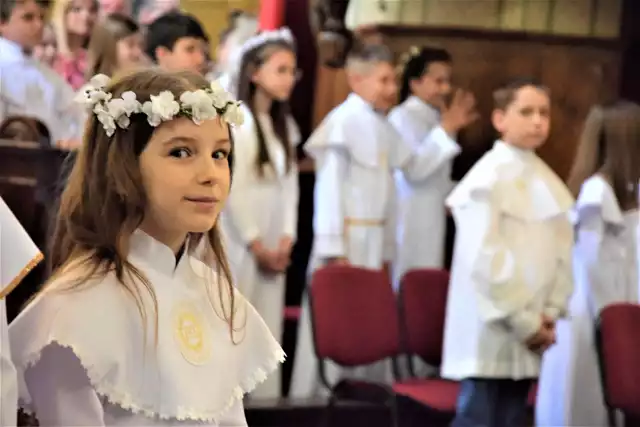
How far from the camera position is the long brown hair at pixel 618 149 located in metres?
4.40

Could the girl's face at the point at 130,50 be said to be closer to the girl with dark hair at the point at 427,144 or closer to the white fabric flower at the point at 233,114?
the girl with dark hair at the point at 427,144

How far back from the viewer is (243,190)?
14.7 feet

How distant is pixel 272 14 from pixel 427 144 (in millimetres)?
1834

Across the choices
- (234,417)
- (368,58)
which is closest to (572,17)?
(368,58)

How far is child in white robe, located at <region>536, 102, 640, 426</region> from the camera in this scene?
173 inches

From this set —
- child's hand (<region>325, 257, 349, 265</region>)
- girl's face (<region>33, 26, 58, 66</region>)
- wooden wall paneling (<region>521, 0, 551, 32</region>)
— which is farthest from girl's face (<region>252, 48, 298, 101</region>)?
wooden wall paneling (<region>521, 0, 551, 32</region>)

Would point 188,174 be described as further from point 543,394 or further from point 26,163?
point 543,394

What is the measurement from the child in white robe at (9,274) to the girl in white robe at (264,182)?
253 centimetres

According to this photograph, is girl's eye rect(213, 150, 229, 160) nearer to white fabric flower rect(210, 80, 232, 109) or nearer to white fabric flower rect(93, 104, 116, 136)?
white fabric flower rect(210, 80, 232, 109)

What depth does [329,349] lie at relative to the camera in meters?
4.05

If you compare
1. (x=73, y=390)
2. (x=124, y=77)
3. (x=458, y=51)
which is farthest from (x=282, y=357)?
(x=458, y=51)

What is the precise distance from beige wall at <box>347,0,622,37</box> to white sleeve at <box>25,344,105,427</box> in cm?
440

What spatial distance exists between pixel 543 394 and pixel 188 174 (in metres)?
3.16

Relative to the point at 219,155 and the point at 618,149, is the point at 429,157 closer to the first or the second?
the point at 618,149
